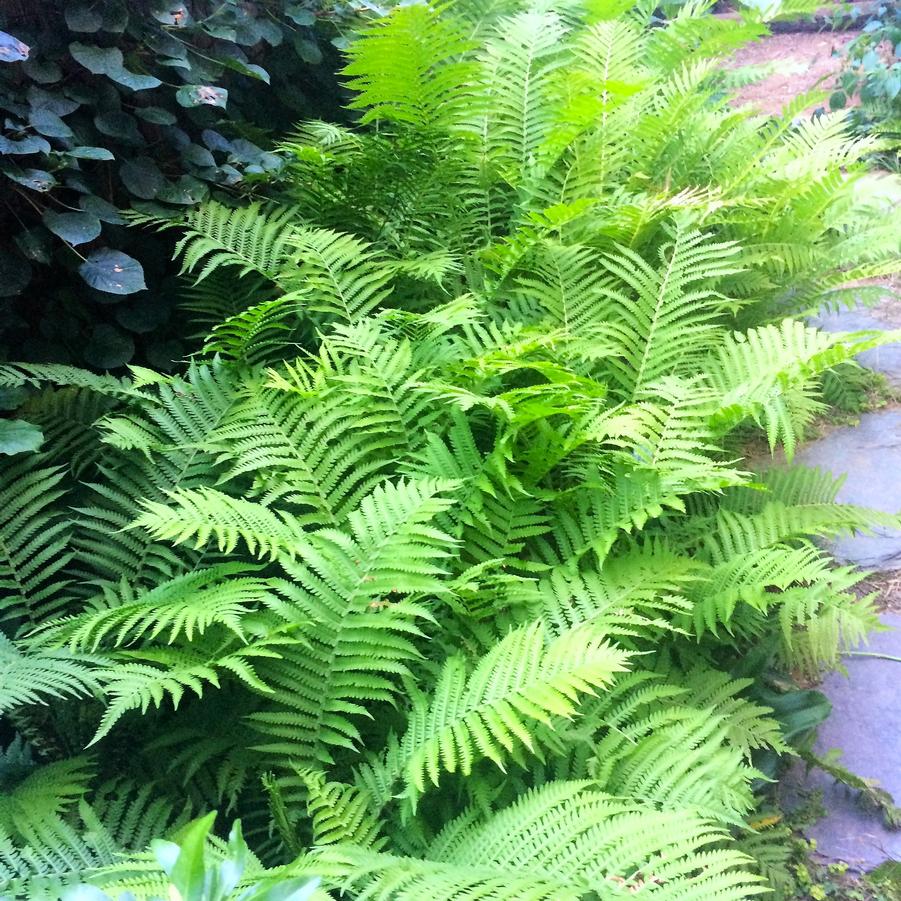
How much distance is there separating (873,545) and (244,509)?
76.5 inches

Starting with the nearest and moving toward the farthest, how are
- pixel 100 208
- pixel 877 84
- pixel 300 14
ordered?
pixel 100 208
pixel 300 14
pixel 877 84

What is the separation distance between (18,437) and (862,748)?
6.86 ft

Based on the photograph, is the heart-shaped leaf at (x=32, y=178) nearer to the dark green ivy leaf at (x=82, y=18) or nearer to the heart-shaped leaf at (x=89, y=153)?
the heart-shaped leaf at (x=89, y=153)

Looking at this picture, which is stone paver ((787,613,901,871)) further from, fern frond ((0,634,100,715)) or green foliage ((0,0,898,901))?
fern frond ((0,634,100,715))

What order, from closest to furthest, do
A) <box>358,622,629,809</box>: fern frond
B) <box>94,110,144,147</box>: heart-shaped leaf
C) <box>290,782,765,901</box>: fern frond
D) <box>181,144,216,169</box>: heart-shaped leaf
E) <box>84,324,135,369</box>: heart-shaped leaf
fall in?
<box>290,782,765,901</box>: fern frond → <box>358,622,629,809</box>: fern frond → <box>94,110,144,147</box>: heart-shaped leaf → <box>84,324,135,369</box>: heart-shaped leaf → <box>181,144,216,169</box>: heart-shaped leaf

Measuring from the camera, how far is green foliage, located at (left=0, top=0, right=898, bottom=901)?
51.9 inches

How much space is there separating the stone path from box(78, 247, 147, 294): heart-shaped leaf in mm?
1953

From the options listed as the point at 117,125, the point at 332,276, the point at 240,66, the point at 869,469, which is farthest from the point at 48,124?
the point at 869,469

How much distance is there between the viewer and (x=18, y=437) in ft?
5.67

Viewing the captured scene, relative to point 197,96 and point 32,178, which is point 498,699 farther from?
point 197,96

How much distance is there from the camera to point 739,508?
208 centimetres

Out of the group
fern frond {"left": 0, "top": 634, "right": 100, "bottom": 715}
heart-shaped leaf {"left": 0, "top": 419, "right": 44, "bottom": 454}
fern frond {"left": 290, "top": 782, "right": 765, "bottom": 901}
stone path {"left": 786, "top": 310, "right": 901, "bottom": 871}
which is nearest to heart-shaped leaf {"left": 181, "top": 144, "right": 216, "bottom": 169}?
heart-shaped leaf {"left": 0, "top": 419, "right": 44, "bottom": 454}

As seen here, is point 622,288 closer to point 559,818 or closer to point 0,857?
point 559,818

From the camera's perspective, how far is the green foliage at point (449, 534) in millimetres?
1317
